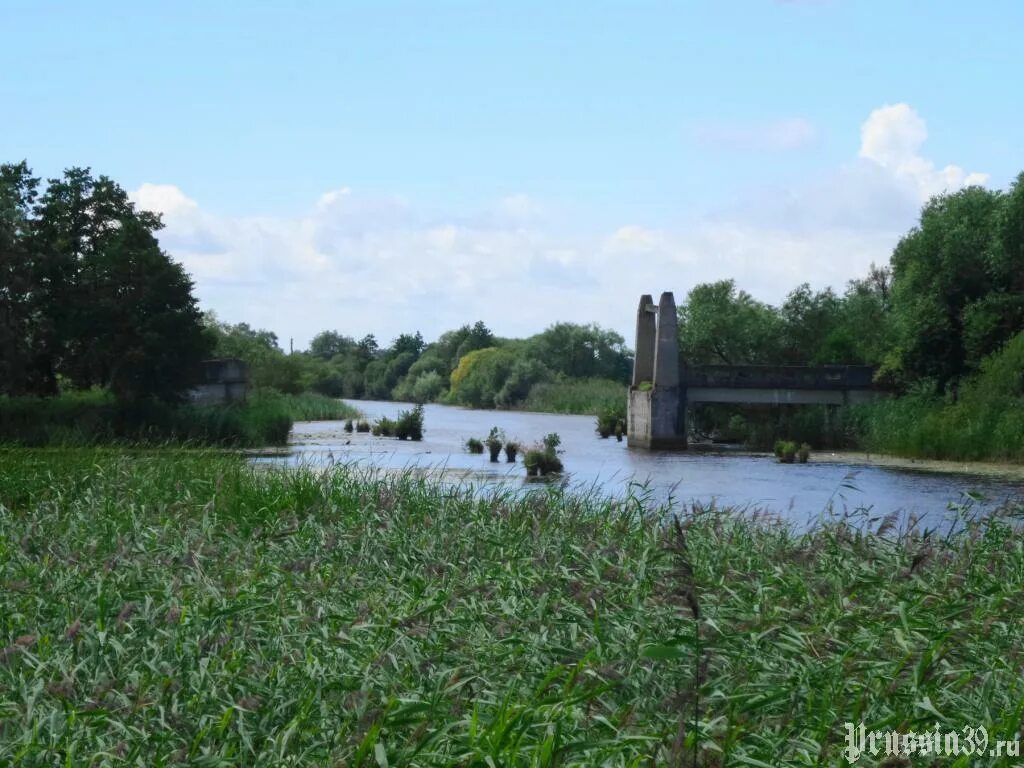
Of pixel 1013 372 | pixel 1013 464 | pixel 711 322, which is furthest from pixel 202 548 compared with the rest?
pixel 711 322

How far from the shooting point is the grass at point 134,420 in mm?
32094

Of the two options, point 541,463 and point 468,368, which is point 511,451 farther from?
point 468,368

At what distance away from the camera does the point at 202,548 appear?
8266 millimetres

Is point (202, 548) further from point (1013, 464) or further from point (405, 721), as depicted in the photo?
point (1013, 464)

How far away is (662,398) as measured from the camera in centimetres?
4528

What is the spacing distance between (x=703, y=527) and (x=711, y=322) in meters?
45.1

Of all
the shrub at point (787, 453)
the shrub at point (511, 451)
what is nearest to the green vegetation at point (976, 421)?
the shrub at point (787, 453)

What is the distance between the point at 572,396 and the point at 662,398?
36628 millimetres

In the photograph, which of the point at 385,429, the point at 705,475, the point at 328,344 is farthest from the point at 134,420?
the point at 328,344

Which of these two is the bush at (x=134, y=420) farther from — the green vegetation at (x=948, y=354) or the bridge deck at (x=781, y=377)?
the green vegetation at (x=948, y=354)

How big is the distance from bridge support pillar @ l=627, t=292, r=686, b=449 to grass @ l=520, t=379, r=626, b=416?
86.0ft

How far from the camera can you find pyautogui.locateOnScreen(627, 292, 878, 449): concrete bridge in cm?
4309

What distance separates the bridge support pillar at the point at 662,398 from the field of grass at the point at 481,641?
3492 cm

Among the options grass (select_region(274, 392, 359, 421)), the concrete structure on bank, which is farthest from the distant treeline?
the concrete structure on bank
